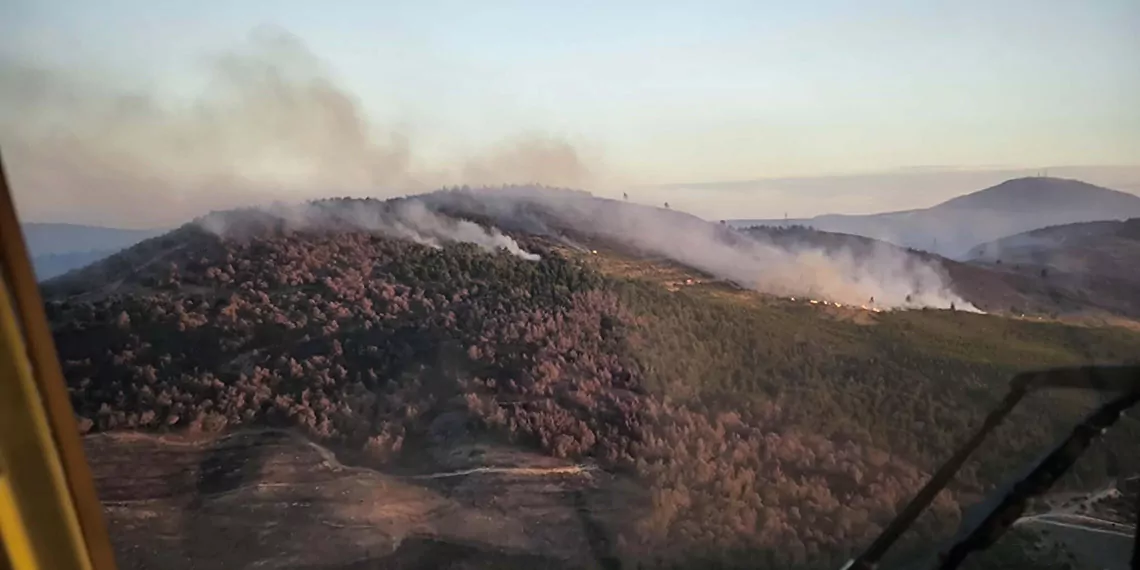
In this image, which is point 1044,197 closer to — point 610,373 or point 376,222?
point 610,373

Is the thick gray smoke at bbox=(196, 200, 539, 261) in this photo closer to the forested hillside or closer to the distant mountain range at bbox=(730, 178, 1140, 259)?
the forested hillside

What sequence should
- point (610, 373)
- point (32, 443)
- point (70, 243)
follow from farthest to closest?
1. point (610, 373)
2. point (70, 243)
3. point (32, 443)

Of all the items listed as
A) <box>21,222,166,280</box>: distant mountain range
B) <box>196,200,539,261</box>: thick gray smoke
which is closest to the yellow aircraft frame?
<box>21,222,166,280</box>: distant mountain range

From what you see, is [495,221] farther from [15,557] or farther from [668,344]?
[15,557]

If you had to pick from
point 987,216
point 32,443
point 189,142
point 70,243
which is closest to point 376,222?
point 189,142

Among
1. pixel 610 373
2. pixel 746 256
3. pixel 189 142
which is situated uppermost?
pixel 189 142

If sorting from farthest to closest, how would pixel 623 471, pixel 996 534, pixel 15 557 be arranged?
1. pixel 623 471
2. pixel 996 534
3. pixel 15 557

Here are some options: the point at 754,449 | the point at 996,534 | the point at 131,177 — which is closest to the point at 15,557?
the point at 131,177
